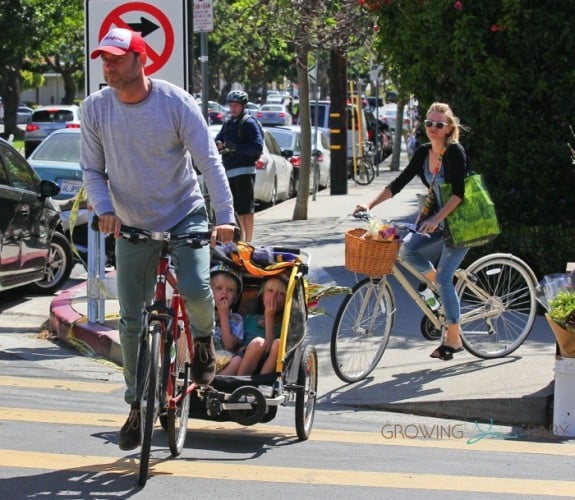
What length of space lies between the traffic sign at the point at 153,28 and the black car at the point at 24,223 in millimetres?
2043

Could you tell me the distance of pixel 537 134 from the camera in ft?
36.9

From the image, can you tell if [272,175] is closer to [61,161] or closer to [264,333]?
[61,161]

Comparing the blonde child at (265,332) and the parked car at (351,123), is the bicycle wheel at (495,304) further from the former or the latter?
the parked car at (351,123)

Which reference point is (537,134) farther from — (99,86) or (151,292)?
(151,292)

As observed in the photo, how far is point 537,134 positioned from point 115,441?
6.28 metres

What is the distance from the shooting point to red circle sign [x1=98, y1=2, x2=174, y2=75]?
9281mm

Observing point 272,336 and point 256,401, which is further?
point 272,336

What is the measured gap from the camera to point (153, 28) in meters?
9.31

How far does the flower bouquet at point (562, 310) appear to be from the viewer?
728 cm

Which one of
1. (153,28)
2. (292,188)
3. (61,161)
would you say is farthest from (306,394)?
(292,188)

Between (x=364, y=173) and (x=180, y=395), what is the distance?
75.0 ft

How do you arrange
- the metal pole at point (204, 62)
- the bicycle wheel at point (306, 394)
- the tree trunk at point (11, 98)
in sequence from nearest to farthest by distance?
1. the bicycle wheel at point (306, 394)
2. the metal pole at point (204, 62)
3. the tree trunk at point (11, 98)

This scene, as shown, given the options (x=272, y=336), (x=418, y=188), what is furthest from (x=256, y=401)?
(x=418, y=188)

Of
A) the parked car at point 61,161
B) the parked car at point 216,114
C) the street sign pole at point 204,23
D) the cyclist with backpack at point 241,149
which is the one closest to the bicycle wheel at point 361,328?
the cyclist with backpack at point 241,149
